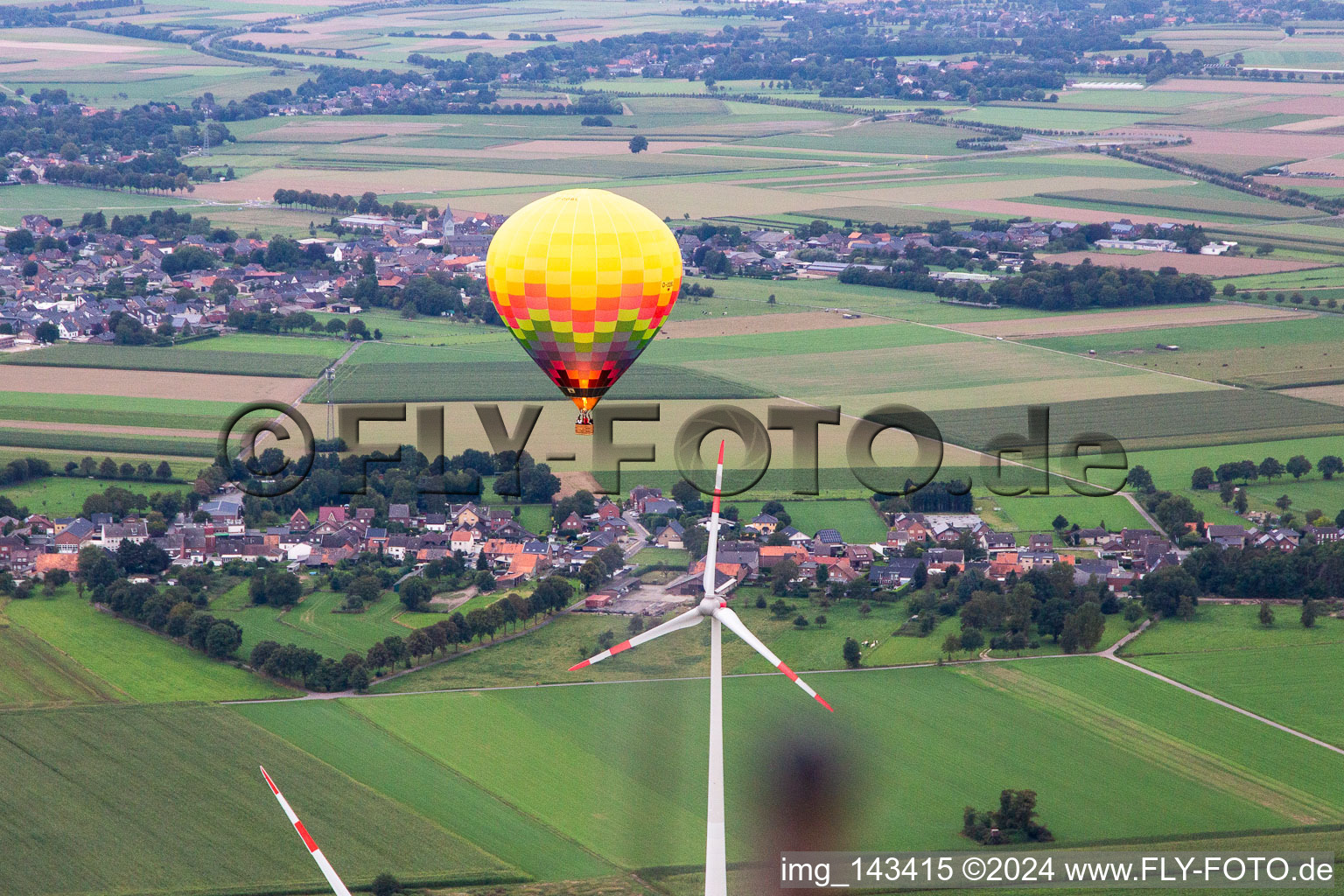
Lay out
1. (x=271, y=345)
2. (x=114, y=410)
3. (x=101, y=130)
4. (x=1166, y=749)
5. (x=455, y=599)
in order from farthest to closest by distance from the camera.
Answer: (x=101, y=130) < (x=271, y=345) < (x=114, y=410) < (x=455, y=599) < (x=1166, y=749)

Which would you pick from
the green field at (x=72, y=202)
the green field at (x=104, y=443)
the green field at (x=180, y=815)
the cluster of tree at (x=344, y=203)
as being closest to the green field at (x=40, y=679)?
the green field at (x=180, y=815)

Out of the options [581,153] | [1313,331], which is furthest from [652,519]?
[581,153]

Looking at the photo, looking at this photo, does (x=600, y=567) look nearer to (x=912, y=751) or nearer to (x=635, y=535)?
(x=635, y=535)

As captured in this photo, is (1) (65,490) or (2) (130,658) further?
(1) (65,490)

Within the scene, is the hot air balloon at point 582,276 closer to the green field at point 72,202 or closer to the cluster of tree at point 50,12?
the green field at point 72,202

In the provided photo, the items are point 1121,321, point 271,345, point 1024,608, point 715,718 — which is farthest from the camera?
point 1121,321

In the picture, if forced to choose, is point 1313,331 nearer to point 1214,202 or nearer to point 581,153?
point 1214,202

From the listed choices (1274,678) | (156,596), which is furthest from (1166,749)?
(156,596)
